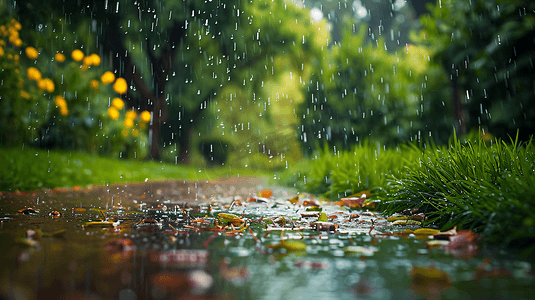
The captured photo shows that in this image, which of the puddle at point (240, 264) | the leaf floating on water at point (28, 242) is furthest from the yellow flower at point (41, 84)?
the leaf floating on water at point (28, 242)

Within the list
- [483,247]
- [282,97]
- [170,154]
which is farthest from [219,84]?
[483,247]

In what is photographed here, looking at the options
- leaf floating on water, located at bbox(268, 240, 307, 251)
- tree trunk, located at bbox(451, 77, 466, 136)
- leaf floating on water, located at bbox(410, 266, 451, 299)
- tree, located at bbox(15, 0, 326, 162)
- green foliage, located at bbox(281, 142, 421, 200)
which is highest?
tree, located at bbox(15, 0, 326, 162)

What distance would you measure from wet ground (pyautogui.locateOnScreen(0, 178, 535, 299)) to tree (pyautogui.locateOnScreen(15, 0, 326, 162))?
40.3ft

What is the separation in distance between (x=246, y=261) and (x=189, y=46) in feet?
55.3

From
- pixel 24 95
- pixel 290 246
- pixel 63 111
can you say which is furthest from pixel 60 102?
pixel 290 246

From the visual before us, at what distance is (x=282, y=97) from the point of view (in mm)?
25672

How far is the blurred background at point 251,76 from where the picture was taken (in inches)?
236

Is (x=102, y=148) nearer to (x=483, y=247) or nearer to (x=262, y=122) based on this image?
(x=483, y=247)

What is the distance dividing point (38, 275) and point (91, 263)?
0.23 meters

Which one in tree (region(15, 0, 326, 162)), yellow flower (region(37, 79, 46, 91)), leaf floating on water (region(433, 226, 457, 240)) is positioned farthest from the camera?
tree (region(15, 0, 326, 162))

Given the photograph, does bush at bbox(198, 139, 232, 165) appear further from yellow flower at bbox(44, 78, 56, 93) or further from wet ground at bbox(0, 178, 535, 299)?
wet ground at bbox(0, 178, 535, 299)

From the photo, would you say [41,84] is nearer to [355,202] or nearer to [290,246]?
[355,202]

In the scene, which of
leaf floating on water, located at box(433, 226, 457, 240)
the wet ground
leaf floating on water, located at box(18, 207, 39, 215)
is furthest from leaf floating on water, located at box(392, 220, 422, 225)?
leaf floating on water, located at box(18, 207, 39, 215)

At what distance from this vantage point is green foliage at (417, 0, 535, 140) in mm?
5238
